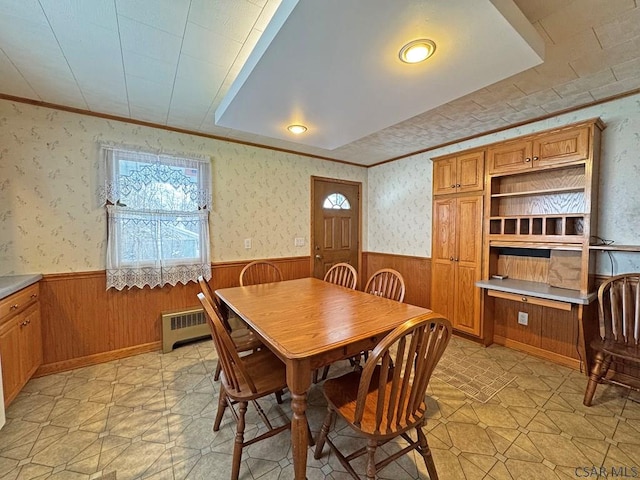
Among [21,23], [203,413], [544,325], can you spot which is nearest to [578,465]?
[544,325]

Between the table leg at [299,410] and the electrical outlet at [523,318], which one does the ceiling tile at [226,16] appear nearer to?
the table leg at [299,410]

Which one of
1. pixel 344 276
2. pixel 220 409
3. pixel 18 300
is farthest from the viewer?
pixel 344 276

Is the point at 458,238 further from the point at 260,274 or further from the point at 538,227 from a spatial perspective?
the point at 260,274

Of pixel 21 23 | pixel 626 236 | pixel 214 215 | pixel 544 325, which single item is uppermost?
pixel 21 23

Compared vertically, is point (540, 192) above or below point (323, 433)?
above

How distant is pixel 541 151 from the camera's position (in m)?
2.49

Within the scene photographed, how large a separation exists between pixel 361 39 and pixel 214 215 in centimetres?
248

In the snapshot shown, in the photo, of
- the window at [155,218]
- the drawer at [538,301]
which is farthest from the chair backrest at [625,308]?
the window at [155,218]

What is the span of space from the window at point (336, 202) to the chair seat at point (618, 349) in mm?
3202

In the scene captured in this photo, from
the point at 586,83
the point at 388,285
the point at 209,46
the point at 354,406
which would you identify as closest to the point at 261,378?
the point at 354,406

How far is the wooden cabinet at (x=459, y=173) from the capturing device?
9.59ft

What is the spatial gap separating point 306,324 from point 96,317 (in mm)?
2384

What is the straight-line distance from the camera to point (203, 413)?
1912mm

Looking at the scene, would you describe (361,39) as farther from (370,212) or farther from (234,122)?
(370,212)
